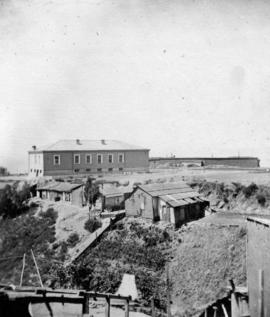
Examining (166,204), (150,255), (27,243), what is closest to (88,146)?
(27,243)

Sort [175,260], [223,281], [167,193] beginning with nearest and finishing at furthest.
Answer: [223,281] < [175,260] < [167,193]

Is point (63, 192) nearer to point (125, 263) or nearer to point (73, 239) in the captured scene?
point (73, 239)

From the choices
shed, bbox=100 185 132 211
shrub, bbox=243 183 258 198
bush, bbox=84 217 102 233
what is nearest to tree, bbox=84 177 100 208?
shed, bbox=100 185 132 211

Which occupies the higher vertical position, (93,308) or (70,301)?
(70,301)

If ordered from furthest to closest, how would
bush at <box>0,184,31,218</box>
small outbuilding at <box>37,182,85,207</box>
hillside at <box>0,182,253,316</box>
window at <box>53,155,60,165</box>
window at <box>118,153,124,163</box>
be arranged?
window at <box>118,153,124,163</box>
window at <box>53,155,60,165</box>
bush at <box>0,184,31,218</box>
small outbuilding at <box>37,182,85,207</box>
hillside at <box>0,182,253,316</box>

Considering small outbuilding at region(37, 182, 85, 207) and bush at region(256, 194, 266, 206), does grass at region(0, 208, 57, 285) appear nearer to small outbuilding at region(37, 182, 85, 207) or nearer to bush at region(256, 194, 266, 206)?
small outbuilding at region(37, 182, 85, 207)

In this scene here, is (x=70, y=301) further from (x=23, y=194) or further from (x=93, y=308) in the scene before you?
(x=23, y=194)

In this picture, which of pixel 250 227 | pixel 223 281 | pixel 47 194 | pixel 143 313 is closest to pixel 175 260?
pixel 223 281
